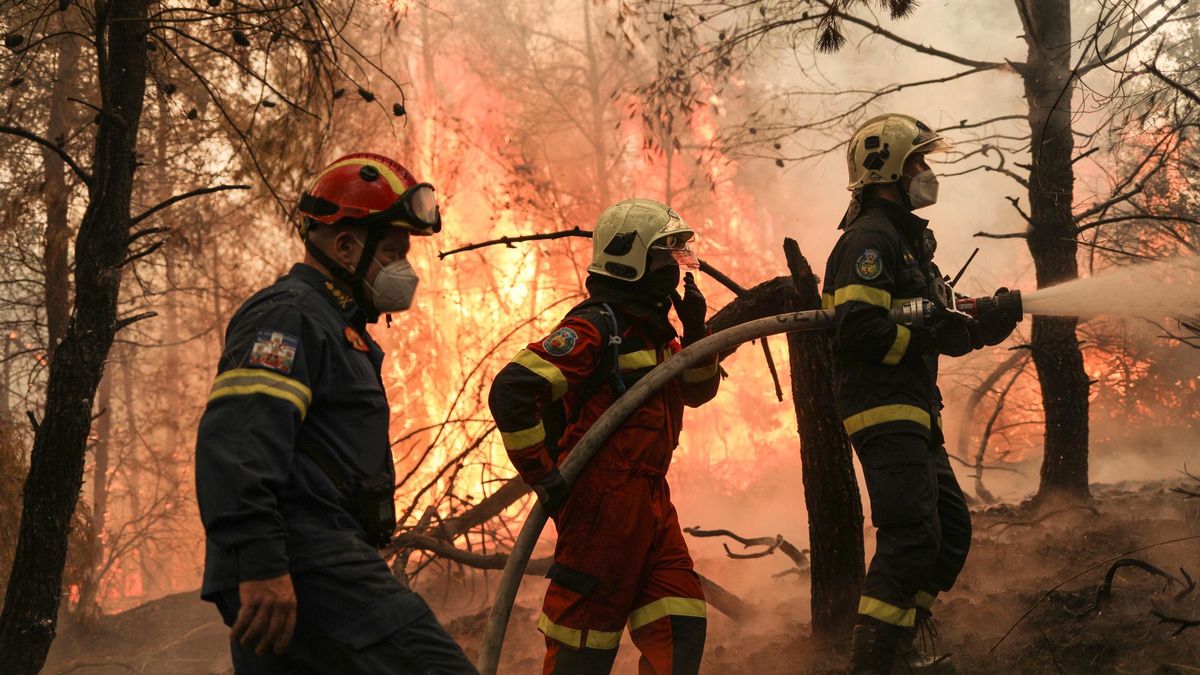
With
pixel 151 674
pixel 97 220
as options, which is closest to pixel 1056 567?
pixel 97 220

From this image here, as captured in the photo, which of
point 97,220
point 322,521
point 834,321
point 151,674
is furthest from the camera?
point 151,674

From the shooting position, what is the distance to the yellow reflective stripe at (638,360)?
4098 mm

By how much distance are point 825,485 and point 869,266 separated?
1618 millimetres

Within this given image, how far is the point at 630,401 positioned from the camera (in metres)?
3.87

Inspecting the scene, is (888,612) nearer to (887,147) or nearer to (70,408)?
(887,147)

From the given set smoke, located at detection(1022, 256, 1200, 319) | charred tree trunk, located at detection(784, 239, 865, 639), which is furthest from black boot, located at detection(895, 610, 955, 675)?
smoke, located at detection(1022, 256, 1200, 319)

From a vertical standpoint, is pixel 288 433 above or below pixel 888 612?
above

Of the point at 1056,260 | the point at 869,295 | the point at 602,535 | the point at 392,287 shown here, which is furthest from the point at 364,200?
the point at 1056,260

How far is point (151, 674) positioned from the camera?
846 cm

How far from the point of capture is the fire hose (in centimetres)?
384

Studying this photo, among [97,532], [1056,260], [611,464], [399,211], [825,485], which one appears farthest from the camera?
[97,532]

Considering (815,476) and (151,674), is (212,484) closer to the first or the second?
(815,476)

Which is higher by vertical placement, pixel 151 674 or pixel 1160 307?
pixel 1160 307

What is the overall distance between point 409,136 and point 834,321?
53.1 ft
